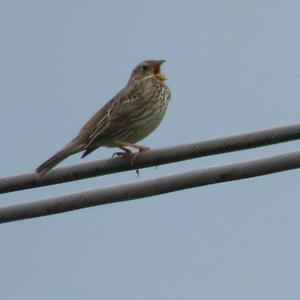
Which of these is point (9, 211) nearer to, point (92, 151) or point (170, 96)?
point (92, 151)

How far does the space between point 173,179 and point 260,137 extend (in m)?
0.67

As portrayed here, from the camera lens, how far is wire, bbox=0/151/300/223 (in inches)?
279

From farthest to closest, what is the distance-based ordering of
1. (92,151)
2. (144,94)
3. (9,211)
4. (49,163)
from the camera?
1. (144,94)
2. (92,151)
3. (49,163)
4. (9,211)

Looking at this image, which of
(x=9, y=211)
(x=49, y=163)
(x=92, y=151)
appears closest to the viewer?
(x=9, y=211)

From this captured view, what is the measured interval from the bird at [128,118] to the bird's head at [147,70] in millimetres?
17

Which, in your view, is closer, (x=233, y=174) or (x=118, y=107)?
(x=233, y=174)

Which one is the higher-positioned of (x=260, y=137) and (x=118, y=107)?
(x=118, y=107)

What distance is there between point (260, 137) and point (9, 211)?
1.76m

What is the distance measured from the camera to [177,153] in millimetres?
7477

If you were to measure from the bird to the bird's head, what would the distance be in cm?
2

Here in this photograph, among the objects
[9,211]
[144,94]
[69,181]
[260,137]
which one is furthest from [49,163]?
[144,94]

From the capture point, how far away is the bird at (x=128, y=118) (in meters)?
9.82

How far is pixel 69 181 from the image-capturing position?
24.8ft

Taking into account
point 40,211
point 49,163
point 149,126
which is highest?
point 149,126
